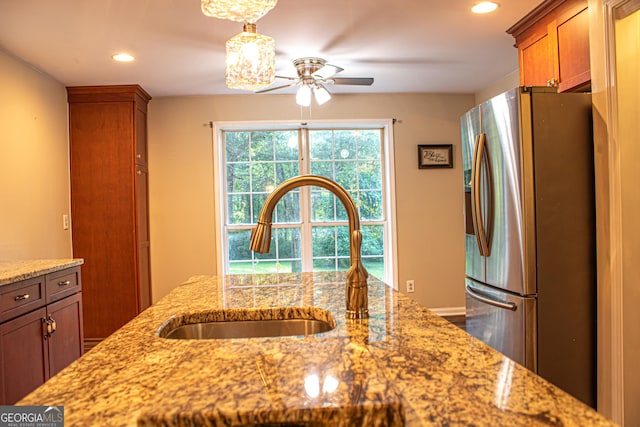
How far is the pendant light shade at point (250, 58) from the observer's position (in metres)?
1.48

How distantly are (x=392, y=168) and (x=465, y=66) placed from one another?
50.1 inches

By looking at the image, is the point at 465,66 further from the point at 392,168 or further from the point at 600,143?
the point at 600,143

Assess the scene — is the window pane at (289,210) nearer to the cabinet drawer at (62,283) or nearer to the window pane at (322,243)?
the window pane at (322,243)

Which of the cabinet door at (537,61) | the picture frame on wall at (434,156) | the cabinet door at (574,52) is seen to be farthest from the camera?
the picture frame on wall at (434,156)

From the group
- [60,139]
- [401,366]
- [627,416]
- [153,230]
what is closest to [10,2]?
[60,139]

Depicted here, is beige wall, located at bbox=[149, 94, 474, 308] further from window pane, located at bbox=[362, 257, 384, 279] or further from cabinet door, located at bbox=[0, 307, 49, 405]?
cabinet door, located at bbox=[0, 307, 49, 405]

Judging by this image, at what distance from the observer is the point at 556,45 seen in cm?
268

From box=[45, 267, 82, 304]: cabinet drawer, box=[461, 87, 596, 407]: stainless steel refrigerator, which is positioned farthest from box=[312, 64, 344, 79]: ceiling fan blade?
box=[45, 267, 82, 304]: cabinet drawer

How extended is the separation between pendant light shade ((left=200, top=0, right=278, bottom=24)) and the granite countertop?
90cm

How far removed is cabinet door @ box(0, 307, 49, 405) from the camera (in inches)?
83.8

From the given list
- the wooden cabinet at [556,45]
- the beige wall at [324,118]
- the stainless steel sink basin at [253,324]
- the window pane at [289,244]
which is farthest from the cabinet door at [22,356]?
the wooden cabinet at [556,45]

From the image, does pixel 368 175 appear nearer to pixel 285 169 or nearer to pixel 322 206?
pixel 322 206

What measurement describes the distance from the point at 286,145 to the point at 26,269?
2.87 metres

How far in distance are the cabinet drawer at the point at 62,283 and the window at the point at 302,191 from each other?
197 cm
